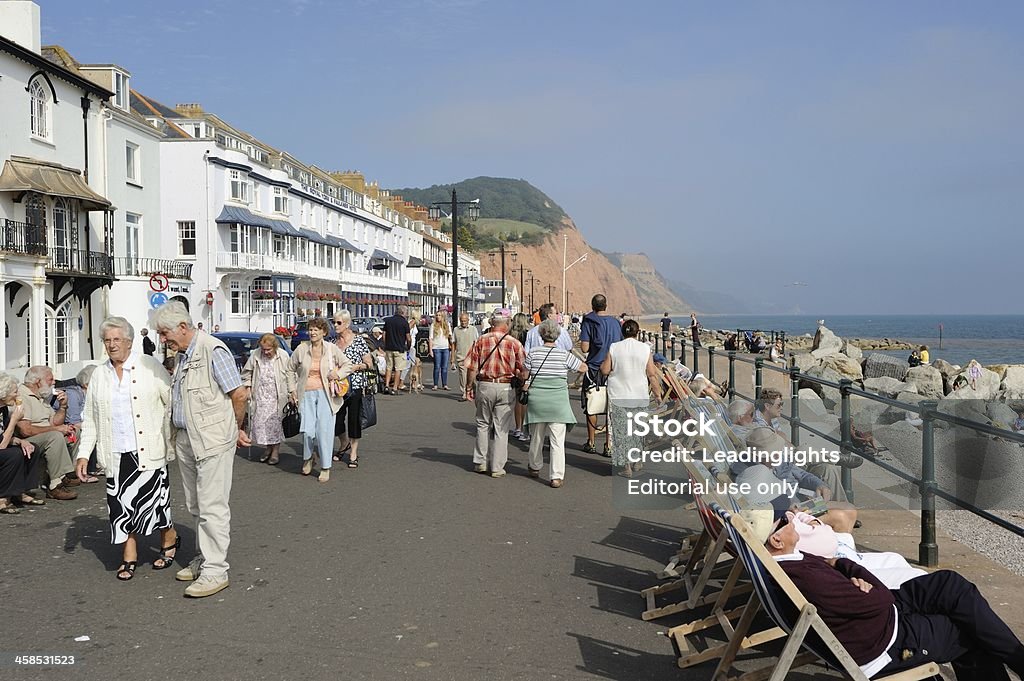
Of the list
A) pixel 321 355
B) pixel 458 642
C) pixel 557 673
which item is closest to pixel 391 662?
pixel 458 642

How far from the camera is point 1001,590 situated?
5.81 metres

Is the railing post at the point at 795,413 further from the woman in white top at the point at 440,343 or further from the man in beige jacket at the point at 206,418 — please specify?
the woman in white top at the point at 440,343

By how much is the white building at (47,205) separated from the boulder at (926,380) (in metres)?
27.2

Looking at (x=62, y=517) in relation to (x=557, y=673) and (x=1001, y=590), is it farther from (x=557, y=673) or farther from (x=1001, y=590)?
(x=1001, y=590)

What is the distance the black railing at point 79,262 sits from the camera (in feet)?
95.0

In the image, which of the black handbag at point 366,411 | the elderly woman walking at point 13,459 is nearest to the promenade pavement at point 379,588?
the elderly woman walking at point 13,459

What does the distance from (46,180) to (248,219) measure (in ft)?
70.6

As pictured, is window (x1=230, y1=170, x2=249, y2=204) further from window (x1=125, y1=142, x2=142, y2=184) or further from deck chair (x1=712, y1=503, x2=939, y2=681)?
deck chair (x1=712, y1=503, x2=939, y2=681)

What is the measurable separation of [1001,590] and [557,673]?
124 inches

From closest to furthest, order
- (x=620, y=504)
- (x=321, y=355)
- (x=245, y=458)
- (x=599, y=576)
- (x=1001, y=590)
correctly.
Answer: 1. (x=1001, y=590)
2. (x=599, y=576)
3. (x=620, y=504)
4. (x=321, y=355)
5. (x=245, y=458)

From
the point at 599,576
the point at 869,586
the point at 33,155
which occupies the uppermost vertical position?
the point at 33,155

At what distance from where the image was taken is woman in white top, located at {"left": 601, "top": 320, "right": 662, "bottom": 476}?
10.2 meters

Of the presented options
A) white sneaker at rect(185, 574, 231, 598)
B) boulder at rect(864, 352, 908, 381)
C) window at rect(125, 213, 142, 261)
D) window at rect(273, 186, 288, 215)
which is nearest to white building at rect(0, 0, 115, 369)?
window at rect(125, 213, 142, 261)

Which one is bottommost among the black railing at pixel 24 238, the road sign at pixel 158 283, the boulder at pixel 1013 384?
the boulder at pixel 1013 384
